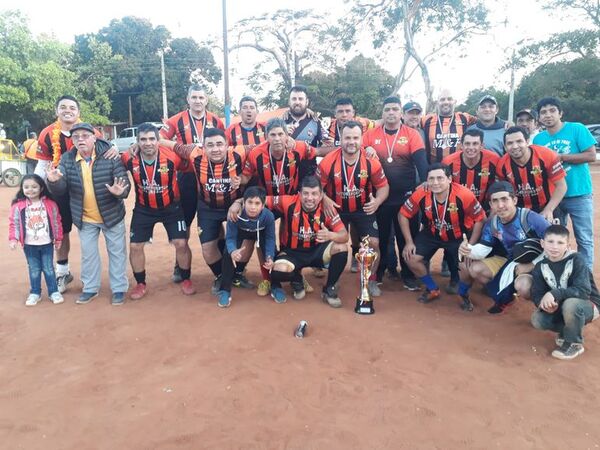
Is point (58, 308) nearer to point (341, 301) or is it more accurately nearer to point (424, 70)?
point (341, 301)

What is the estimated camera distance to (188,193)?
20.0 feet

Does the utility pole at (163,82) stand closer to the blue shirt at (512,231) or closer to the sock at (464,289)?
the sock at (464,289)

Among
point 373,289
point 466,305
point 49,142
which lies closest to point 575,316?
point 466,305

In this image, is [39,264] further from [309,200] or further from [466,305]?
[466,305]

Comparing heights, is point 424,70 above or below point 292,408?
above

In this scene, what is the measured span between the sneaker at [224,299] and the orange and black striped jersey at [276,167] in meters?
1.28

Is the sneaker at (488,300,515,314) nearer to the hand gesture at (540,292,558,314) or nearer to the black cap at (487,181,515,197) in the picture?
the hand gesture at (540,292,558,314)

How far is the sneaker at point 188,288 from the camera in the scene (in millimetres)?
5750

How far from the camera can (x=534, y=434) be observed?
10.0 feet

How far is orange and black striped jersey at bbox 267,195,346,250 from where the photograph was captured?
17.5ft

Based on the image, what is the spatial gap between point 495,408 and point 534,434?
0.32 metres

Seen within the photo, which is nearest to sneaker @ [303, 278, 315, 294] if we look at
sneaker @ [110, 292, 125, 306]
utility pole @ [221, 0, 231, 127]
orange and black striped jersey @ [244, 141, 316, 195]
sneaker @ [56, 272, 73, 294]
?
orange and black striped jersey @ [244, 141, 316, 195]

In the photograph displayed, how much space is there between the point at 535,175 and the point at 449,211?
0.93 metres

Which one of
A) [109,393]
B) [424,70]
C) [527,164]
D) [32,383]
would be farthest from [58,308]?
[424,70]
